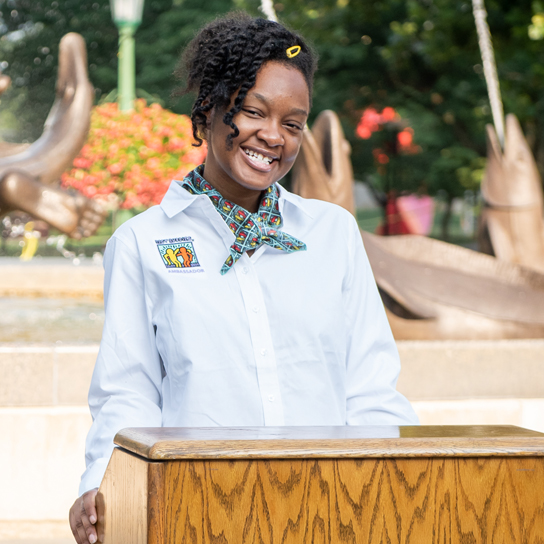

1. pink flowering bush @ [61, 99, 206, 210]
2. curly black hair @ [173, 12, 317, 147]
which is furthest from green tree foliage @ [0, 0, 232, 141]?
curly black hair @ [173, 12, 317, 147]

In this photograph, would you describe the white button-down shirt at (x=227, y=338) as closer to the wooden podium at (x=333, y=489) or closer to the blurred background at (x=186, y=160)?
the wooden podium at (x=333, y=489)

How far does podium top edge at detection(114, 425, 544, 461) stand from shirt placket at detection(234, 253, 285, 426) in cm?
27

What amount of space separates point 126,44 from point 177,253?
556cm

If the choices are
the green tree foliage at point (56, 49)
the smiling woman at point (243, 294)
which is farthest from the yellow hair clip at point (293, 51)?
the green tree foliage at point (56, 49)

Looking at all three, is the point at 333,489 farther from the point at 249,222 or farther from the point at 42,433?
the point at 42,433

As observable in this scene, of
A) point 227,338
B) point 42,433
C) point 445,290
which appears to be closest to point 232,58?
point 227,338

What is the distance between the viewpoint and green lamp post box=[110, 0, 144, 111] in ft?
20.7

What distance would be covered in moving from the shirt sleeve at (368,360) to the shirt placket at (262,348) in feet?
0.49

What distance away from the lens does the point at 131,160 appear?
5.88 metres

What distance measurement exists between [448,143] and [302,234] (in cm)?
992

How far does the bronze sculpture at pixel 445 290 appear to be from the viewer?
15.5ft

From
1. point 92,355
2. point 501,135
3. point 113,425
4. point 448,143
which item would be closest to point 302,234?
point 113,425

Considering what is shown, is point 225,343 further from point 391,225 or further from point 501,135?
point 391,225

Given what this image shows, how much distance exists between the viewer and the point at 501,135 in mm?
6133
